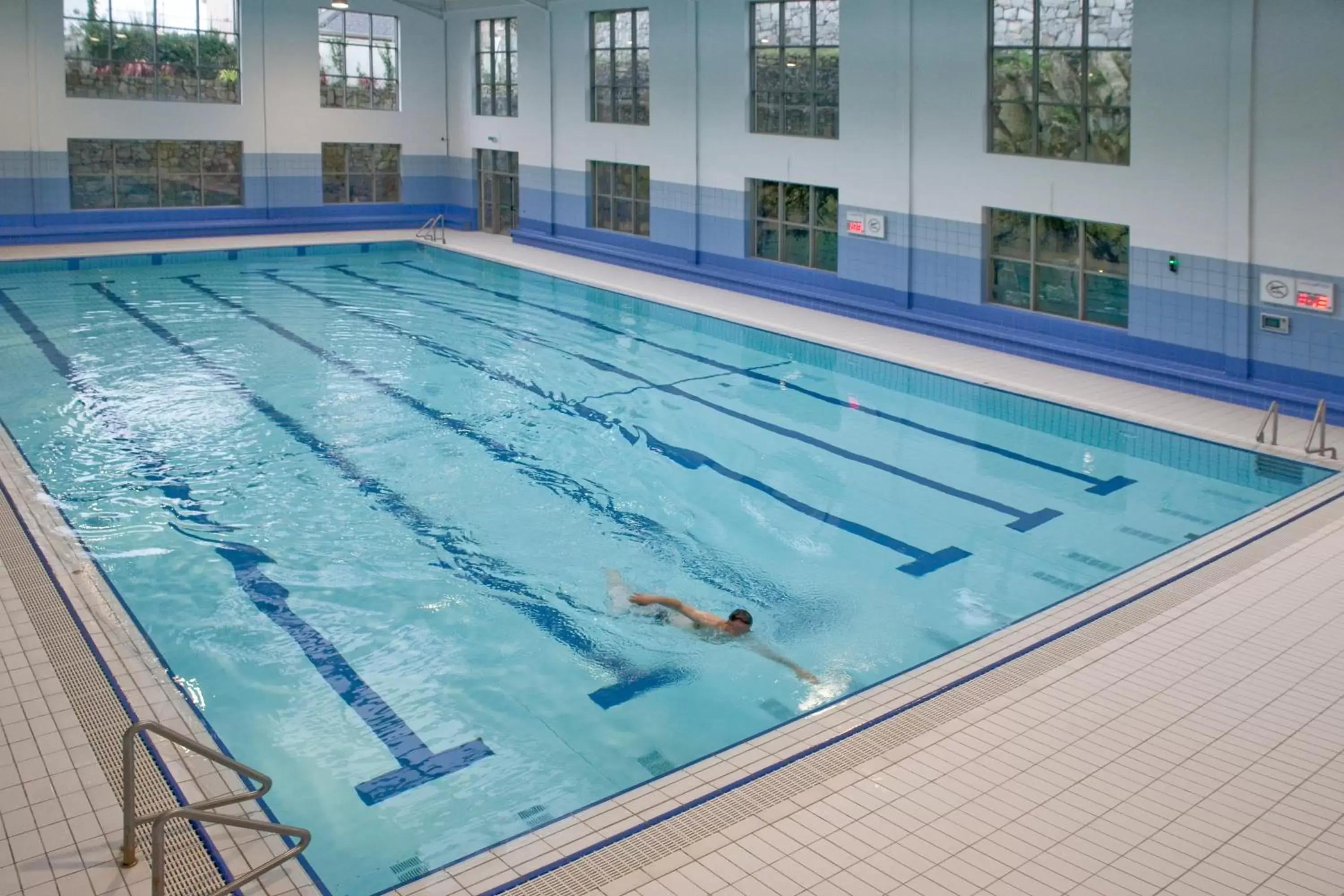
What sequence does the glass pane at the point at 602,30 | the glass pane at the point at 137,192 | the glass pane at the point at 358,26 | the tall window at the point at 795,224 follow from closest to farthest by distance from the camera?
1. the tall window at the point at 795,224
2. the glass pane at the point at 602,30
3. the glass pane at the point at 137,192
4. the glass pane at the point at 358,26

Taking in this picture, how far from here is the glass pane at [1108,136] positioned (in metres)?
11.6

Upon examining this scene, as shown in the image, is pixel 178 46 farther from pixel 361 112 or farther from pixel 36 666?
pixel 36 666

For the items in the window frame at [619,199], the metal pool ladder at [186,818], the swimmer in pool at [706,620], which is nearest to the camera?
the metal pool ladder at [186,818]

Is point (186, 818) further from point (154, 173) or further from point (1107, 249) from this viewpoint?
point (154, 173)

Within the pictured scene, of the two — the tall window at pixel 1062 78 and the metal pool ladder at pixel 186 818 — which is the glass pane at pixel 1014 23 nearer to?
the tall window at pixel 1062 78

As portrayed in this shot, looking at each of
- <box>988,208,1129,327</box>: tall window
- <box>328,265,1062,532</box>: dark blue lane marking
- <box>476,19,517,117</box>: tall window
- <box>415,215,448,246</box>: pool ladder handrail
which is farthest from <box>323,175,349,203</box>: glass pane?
<box>988,208,1129,327</box>: tall window

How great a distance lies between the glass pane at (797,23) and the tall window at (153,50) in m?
10.1

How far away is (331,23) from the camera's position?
2148 cm

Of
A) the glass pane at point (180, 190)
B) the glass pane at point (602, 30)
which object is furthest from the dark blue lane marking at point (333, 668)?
the glass pane at point (180, 190)

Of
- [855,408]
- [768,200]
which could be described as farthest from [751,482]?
[768,200]

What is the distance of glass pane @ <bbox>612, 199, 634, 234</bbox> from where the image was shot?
1883cm

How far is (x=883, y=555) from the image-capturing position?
7910 millimetres

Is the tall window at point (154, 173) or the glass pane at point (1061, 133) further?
the tall window at point (154, 173)

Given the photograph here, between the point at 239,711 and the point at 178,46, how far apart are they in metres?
17.3
